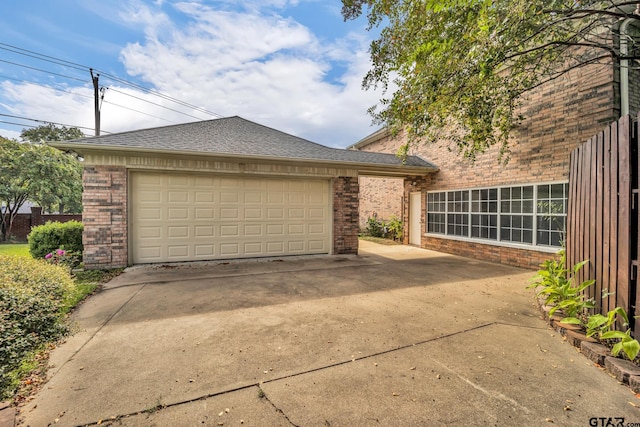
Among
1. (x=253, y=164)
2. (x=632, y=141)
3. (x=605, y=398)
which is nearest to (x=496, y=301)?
(x=605, y=398)

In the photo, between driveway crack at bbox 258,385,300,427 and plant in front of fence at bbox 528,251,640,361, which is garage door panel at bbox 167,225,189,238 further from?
plant in front of fence at bbox 528,251,640,361

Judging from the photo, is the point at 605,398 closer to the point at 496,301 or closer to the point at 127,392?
the point at 496,301

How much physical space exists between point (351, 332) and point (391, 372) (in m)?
0.90

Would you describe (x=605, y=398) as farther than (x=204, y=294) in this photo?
No

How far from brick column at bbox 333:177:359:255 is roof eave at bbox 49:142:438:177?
57 cm

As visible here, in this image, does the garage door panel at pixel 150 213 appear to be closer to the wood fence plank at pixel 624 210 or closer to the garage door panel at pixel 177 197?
the garage door panel at pixel 177 197

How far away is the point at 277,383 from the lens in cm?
239

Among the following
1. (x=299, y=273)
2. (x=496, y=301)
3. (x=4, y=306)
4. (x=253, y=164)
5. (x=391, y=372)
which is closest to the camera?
(x=391, y=372)

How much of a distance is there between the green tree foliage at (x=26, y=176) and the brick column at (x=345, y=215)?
55.5 feet

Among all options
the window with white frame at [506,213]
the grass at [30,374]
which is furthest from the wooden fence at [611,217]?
the grass at [30,374]

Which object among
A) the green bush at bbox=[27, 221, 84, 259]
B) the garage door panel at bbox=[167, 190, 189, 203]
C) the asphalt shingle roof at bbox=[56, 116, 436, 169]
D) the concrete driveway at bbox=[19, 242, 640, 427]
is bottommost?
the concrete driveway at bbox=[19, 242, 640, 427]

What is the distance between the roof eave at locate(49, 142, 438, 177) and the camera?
633 cm

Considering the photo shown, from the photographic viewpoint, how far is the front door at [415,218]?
11.4 meters

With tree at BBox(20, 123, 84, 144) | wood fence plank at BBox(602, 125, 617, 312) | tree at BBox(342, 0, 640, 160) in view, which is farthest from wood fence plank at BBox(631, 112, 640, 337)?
tree at BBox(20, 123, 84, 144)
